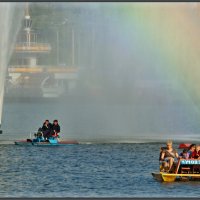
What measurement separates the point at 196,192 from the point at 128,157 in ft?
46.5

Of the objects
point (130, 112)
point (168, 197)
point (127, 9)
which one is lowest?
point (168, 197)

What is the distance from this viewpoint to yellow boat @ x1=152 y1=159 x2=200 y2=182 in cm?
4141

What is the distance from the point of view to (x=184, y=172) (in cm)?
4172

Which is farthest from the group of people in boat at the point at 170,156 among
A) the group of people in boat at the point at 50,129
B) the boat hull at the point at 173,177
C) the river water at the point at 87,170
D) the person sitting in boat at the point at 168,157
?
the group of people in boat at the point at 50,129

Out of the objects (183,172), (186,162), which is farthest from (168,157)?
(183,172)

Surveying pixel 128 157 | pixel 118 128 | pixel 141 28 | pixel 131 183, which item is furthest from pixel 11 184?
pixel 141 28

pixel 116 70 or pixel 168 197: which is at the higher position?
pixel 116 70

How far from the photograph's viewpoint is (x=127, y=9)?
98.9 m

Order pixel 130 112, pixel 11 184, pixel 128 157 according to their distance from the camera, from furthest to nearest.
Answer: pixel 130 112, pixel 128 157, pixel 11 184

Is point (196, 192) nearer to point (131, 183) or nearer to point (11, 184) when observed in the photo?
point (131, 183)

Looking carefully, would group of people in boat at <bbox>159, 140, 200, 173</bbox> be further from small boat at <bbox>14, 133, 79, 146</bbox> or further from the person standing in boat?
small boat at <bbox>14, 133, 79, 146</bbox>

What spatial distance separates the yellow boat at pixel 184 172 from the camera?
1630 inches

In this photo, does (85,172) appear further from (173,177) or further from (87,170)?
(173,177)

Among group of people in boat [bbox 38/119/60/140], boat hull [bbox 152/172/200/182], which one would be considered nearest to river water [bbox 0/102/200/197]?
boat hull [bbox 152/172/200/182]
